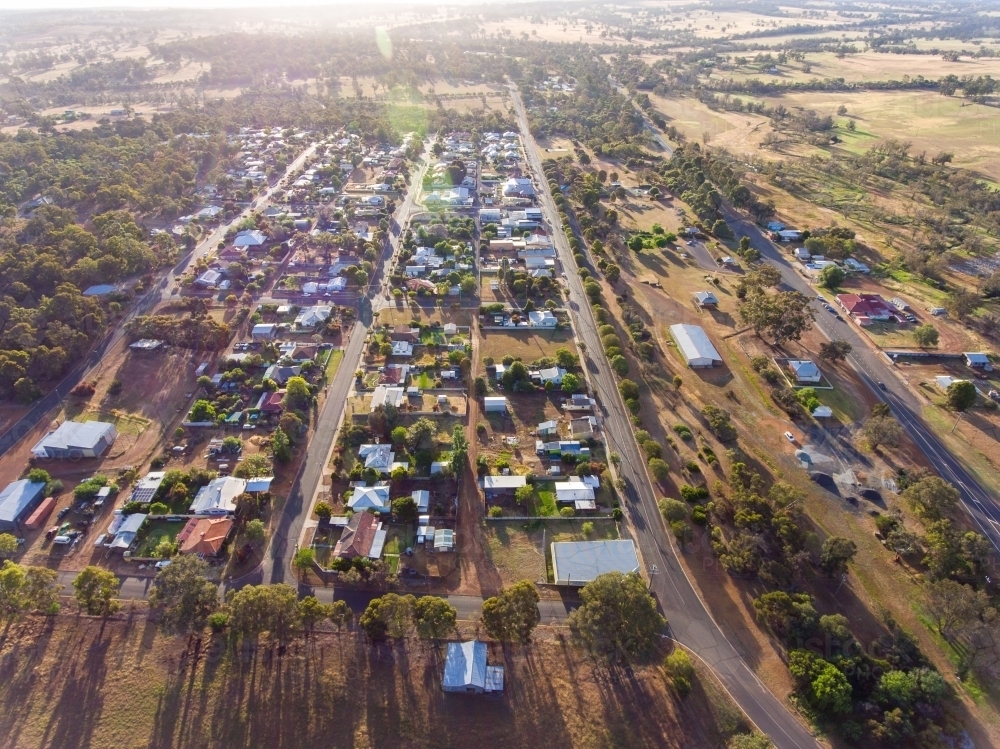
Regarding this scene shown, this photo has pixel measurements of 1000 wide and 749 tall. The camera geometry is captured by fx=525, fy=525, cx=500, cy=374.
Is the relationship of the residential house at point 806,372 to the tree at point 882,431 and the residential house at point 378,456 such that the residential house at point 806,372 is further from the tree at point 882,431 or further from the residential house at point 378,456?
the residential house at point 378,456

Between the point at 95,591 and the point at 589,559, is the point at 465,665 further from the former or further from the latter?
the point at 95,591

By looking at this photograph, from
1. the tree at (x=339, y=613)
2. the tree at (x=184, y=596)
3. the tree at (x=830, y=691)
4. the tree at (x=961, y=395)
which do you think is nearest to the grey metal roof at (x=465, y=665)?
the tree at (x=339, y=613)

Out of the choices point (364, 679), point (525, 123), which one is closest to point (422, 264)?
point (364, 679)

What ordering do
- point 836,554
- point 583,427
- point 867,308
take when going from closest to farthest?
point 836,554 → point 583,427 → point 867,308

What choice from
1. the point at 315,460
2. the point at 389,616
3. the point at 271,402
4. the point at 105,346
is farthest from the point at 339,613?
the point at 105,346

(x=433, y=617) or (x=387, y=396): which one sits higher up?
(x=387, y=396)

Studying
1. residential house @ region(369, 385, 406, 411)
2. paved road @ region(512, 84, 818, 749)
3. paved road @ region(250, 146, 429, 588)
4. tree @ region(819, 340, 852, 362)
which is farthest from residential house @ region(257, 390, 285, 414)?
tree @ region(819, 340, 852, 362)

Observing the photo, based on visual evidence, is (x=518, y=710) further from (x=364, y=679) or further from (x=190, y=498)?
(x=190, y=498)
